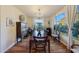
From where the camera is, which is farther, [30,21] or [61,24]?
[61,24]

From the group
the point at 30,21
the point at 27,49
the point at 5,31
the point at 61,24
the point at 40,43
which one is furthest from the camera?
the point at 61,24

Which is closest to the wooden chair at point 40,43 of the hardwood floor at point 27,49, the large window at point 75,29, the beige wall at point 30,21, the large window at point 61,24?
the hardwood floor at point 27,49

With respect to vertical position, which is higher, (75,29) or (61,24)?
(61,24)

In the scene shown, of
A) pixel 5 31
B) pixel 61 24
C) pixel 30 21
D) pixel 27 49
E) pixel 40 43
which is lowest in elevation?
pixel 27 49

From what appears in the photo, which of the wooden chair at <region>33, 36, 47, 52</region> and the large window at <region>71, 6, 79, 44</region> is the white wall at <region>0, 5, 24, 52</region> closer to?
the wooden chair at <region>33, 36, 47, 52</region>

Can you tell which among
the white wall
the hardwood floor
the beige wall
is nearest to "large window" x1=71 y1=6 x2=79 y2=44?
the hardwood floor

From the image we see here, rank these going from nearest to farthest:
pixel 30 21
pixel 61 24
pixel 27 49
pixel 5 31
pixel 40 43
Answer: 1. pixel 40 43
2. pixel 5 31
3. pixel 27 49
4. pixel 30 21
5. pixel 61 24

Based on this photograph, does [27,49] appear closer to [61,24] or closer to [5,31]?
[5,31]

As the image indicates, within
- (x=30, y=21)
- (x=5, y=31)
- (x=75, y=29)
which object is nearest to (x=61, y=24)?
(x=30, y=21)

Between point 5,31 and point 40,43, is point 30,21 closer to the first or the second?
point 5,31

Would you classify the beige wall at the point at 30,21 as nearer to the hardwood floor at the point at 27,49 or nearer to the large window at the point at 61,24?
the hardwood floor at the point at 27,49

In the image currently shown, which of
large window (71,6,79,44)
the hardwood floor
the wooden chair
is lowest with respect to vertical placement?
the hardwood floor
